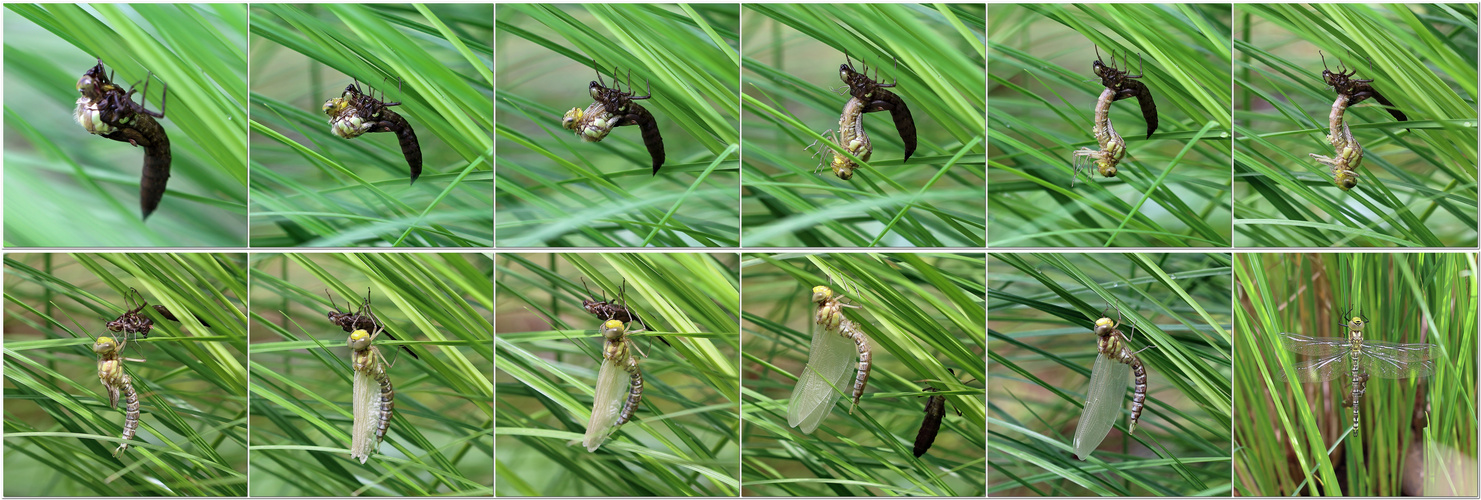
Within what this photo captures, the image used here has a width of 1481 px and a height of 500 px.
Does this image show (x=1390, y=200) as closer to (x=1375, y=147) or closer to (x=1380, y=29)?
(x=1375, y=147)

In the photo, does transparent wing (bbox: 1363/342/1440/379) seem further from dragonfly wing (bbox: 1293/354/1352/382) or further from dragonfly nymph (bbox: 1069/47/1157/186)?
dragonfly nymph (bbox: 1069/47/1157/186)

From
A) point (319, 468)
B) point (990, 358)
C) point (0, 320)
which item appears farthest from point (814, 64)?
point (0, 320)

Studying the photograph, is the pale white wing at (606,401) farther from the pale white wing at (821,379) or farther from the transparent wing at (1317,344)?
the transparent wing at (1317,344)

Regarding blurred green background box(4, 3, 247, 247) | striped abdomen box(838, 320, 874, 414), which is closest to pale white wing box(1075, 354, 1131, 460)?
striped abdomen box(838, 320, 874, 414)

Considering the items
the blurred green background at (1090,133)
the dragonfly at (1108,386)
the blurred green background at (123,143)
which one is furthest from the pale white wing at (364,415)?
the dragonfly at (1108,386)

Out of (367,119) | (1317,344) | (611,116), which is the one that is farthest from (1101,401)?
(367,119)

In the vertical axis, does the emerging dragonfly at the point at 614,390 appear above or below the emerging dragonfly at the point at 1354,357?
below
